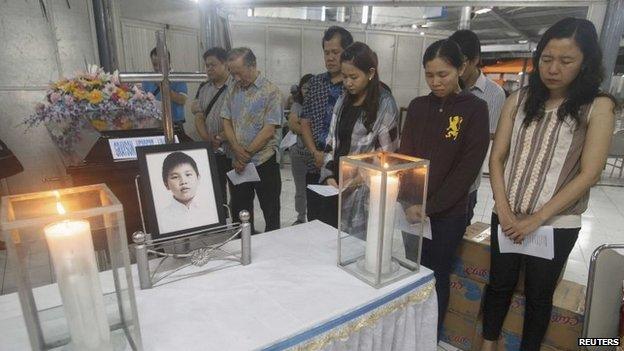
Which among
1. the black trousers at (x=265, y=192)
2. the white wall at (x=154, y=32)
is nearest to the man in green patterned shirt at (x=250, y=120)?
the black trousers at (x=265, y=192)

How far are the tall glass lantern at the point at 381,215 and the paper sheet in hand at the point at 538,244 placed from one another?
49 cm

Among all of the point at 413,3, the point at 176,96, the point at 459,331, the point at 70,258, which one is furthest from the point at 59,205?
the point at 413,3

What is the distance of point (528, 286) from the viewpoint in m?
1.33

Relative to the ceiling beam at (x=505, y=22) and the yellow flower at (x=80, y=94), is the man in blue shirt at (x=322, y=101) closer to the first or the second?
the yellow flower at (x=80, y=94)

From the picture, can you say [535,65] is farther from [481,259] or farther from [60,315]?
[60,315]

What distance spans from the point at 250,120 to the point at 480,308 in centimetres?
153

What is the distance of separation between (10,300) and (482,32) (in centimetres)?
1261

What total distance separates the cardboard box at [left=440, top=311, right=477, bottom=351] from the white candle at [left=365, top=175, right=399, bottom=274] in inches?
36.8

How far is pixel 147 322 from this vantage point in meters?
0.77

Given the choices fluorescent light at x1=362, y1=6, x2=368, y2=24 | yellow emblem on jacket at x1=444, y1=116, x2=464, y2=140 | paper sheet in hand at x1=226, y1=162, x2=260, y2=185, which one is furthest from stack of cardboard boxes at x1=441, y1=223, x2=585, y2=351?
fluorescent light at x1=362, y1=6, x2=368, y2=24

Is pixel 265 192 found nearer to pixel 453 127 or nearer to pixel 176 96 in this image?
pixel 176 96

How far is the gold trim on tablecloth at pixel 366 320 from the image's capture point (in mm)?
765

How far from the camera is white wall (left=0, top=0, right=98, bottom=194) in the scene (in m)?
2.89

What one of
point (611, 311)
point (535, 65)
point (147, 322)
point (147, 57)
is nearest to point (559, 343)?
point (611, 311)
